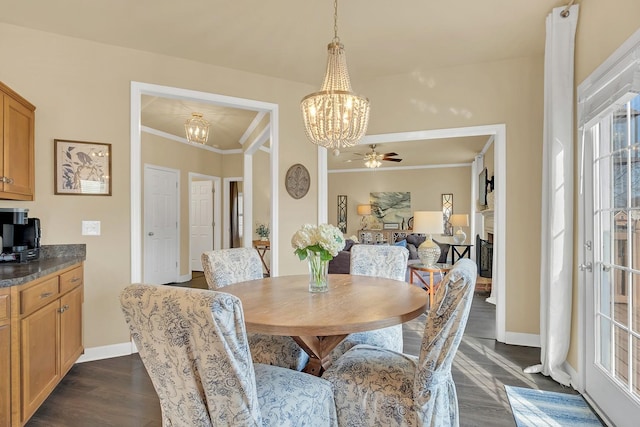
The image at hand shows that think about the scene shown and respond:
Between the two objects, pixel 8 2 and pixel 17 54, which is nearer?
pixel 8 2

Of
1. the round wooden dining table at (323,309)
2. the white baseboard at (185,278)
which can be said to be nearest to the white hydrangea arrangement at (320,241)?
the round wooden dining table at (323,309)

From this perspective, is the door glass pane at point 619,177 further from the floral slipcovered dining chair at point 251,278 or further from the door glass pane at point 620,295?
the floral slipcovered dining chair at point 251,278

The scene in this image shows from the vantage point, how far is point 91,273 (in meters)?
3.00

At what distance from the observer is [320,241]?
1897mm

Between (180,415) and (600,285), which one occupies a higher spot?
(600,285)

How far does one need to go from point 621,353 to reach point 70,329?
3549 mm

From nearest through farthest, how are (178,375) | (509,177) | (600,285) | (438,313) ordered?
(178,375) < (438,313) < (600,285) < (509,177)

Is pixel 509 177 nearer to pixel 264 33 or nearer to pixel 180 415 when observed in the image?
pixel 264 33

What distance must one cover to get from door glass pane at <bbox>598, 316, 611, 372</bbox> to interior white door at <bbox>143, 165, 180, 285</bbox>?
5791mm

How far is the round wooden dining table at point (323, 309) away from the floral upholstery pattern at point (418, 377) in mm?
156

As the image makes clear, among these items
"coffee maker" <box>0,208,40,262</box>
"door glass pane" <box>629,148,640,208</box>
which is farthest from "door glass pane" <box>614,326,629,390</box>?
"coffee maker" <box>0,208,40,262</box>

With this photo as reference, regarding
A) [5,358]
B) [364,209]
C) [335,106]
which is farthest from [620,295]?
[364,209]

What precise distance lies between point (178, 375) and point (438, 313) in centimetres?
96

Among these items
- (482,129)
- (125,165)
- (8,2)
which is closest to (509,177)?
(482,129)
